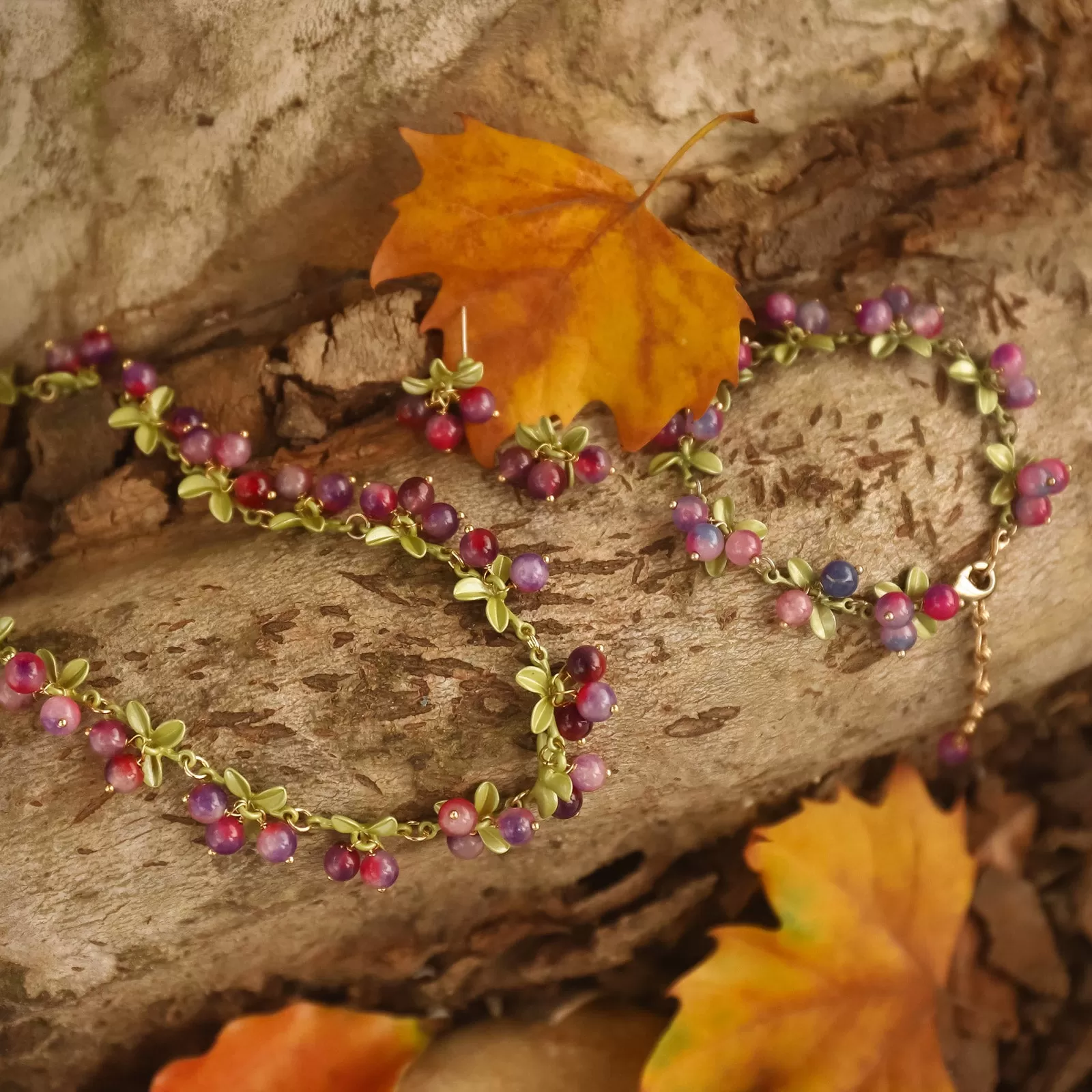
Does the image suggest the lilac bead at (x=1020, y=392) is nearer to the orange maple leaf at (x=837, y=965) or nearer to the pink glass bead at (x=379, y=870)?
the orange maple leaf at (x=837, y=965)

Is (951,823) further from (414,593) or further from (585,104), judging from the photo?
(585,104)

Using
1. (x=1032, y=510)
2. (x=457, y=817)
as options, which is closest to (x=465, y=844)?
(x=457, y=817)

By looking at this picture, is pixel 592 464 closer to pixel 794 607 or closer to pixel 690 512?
pixel 690 512

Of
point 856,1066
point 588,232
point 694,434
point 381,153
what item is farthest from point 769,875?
point 381,153

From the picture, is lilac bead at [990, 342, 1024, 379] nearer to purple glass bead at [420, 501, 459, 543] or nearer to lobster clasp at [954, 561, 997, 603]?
lobster clasp at [954, 561, 997, 603]

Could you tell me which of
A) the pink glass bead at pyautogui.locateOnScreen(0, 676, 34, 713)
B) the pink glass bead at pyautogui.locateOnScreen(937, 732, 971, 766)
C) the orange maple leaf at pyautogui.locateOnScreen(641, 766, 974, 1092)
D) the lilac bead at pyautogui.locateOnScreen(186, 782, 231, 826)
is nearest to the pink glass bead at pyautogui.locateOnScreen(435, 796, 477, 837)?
the lilac bead at pyautogui.locateOnScreen(186, 782, 231, 826)

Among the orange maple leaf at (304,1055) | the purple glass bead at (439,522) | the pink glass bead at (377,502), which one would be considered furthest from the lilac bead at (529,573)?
the orange maple leaf at (304,1055)
